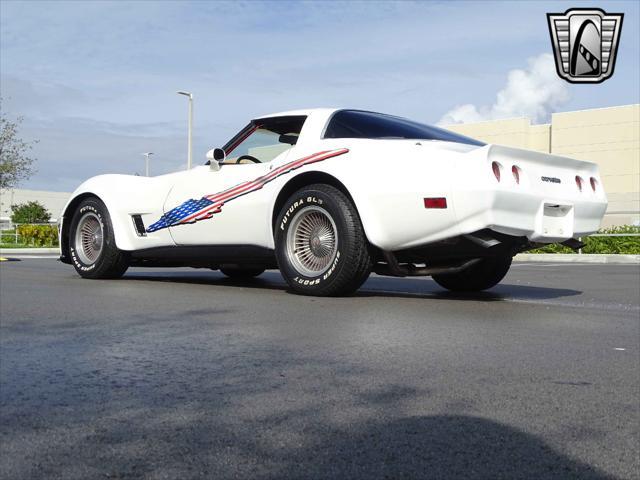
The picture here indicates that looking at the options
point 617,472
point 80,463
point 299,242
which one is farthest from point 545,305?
point 80,463

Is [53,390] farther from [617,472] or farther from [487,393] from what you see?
[617,472]

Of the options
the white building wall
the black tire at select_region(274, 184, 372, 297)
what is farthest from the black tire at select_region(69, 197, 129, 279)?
the white building wall

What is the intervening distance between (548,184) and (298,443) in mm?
4401

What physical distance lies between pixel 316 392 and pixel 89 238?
247 inches

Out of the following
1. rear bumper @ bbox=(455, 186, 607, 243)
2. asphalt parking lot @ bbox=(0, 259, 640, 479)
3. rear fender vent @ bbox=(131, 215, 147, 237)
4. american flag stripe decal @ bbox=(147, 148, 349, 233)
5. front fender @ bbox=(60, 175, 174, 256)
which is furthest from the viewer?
rear fender vent @ bbox=(131, 215, 147, 237)

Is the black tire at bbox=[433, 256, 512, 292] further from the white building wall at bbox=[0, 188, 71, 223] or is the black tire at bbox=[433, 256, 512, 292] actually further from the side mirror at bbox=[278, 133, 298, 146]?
the white building wall at bbox=[0, 188, 71, 223]

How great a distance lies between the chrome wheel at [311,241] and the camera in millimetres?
6598

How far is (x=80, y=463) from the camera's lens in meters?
2.26

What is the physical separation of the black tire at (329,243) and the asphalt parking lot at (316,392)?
41 cm

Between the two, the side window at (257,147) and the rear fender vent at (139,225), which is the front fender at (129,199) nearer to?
the rear fender vent at (139,225)

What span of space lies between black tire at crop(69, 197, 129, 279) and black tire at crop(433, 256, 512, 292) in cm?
333

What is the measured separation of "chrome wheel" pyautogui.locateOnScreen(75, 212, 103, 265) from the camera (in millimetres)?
8695

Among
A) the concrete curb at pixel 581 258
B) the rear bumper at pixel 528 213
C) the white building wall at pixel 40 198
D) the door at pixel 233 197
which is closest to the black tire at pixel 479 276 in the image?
the rear bumper at pixel 528 213

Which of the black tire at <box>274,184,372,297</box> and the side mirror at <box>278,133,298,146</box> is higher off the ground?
the side mirror at <box>278,133,298,146</box>
